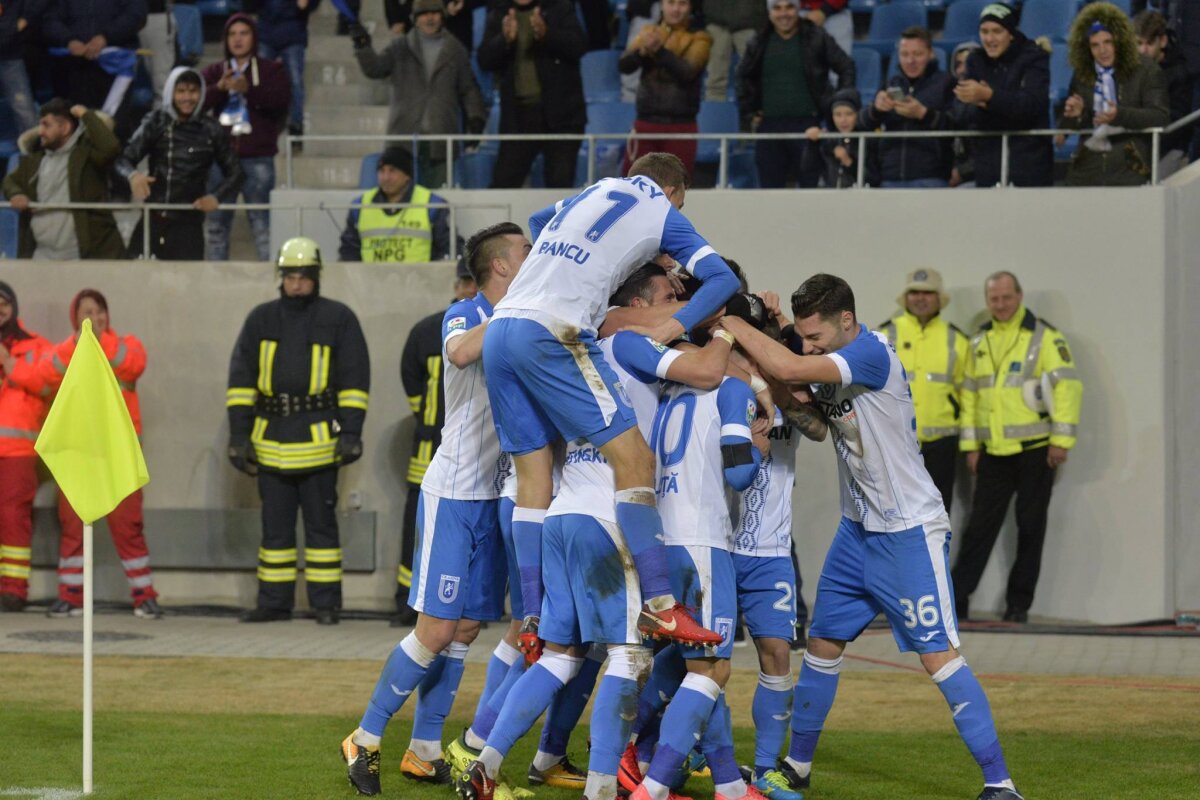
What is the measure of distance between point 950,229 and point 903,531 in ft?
18.0

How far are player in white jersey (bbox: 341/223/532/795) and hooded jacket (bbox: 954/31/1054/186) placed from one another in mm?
5476

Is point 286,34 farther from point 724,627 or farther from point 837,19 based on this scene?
point 724,627

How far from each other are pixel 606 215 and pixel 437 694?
2133 mm

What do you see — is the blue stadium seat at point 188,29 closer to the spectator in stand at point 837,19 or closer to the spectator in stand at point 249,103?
the spectator in stand at point 249,103

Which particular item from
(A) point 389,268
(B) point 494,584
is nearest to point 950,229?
(A) point 389,268

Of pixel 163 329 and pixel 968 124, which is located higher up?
pixel 968 124

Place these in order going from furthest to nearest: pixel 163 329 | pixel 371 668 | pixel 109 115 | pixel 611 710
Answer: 1. pixel 109 115
2. pixel 163 329
3. pixel 371 668
4. pixel 611 710

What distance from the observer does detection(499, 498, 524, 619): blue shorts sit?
22.1 feet

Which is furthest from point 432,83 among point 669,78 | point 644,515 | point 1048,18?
point 644,515

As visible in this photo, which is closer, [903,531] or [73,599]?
[903,531]

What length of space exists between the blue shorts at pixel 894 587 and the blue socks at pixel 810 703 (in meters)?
0.13

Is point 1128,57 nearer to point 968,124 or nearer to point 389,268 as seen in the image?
point 968,124

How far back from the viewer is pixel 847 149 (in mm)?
11906

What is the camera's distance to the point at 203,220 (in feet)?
41.5
